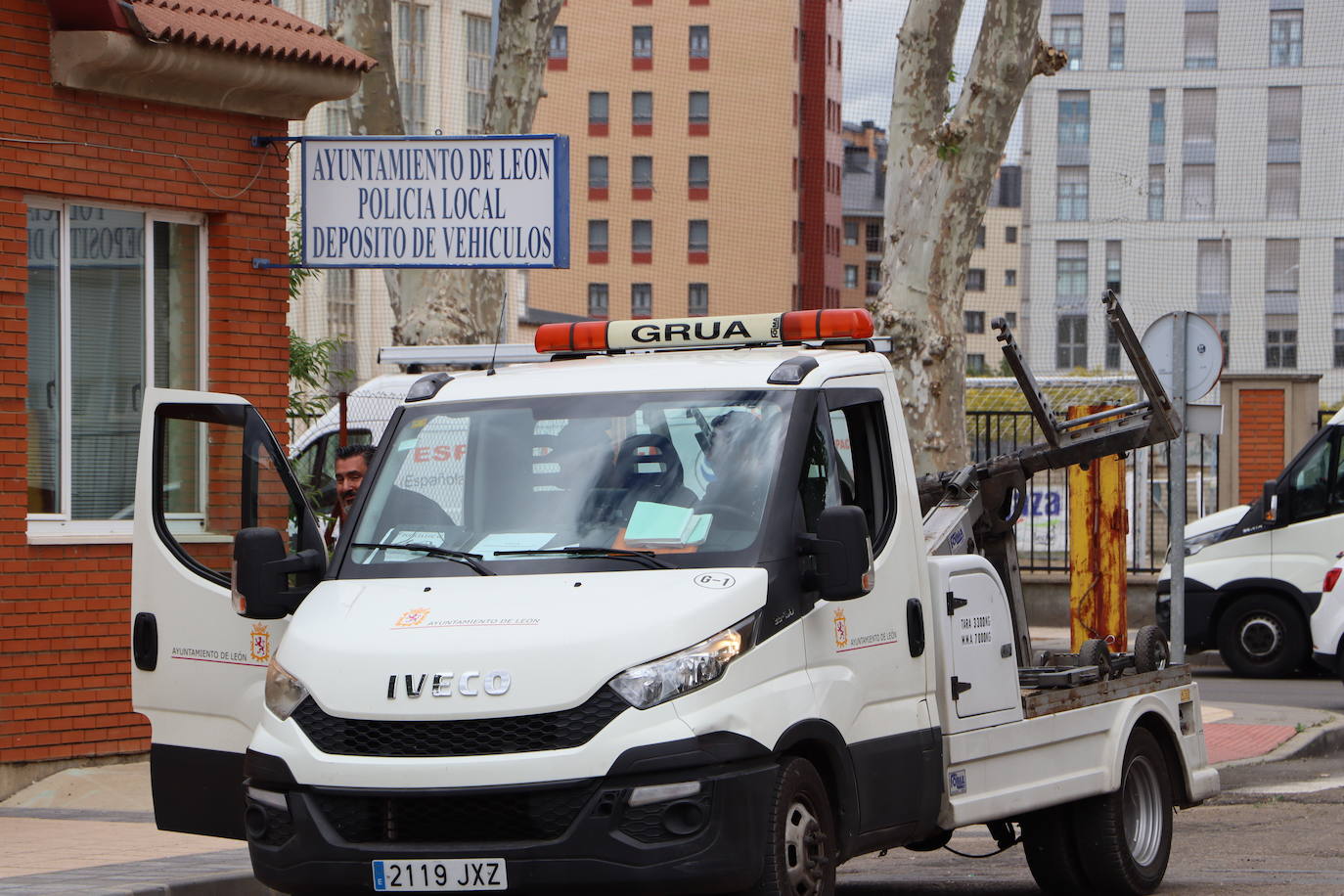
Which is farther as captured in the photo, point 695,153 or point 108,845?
point 695,153

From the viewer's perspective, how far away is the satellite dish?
44.0 ft

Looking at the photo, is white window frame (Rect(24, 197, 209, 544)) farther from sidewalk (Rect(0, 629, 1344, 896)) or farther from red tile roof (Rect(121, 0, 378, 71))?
sidewalk (Rect(0, 629, 1344, 896))

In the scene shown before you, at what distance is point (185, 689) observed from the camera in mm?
7359

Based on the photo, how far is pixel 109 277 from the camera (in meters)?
11.4

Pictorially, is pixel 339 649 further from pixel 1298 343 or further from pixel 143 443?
pixel 1298 343

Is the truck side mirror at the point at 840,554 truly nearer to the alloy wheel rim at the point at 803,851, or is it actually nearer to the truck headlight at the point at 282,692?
the alloy wheel rim at the point at 803,851

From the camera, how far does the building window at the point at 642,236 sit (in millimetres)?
90312

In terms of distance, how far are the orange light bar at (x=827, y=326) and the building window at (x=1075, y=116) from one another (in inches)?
2801

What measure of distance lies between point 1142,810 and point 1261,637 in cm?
1098

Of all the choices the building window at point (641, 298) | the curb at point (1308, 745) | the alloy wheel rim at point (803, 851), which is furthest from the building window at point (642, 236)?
the alloy wheel rim at point (803, 851)

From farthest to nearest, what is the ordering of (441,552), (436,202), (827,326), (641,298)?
(641,298) < (436,202) < (827,326) < (441,552)

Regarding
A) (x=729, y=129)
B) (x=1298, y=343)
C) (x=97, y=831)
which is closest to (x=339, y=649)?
(x=97, y=831)

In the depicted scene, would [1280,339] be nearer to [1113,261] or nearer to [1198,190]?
[1198,190]

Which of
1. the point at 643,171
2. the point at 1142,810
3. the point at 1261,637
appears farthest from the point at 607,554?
the point at 643,171
